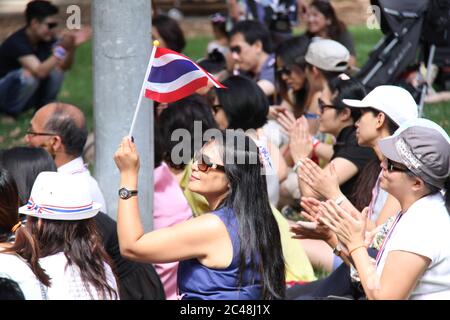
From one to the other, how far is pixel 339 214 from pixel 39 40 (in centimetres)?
760

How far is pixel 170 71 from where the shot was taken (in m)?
4.97

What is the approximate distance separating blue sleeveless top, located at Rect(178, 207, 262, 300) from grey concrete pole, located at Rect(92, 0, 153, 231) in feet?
4.31

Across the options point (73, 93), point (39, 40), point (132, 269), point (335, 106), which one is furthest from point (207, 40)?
point (132, 269)

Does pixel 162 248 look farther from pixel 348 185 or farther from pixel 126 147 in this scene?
pixel 348 185

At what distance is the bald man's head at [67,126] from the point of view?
570 cm

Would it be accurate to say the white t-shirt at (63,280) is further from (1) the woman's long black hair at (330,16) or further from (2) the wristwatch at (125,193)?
(1) the woman's long black hair at (330,16)

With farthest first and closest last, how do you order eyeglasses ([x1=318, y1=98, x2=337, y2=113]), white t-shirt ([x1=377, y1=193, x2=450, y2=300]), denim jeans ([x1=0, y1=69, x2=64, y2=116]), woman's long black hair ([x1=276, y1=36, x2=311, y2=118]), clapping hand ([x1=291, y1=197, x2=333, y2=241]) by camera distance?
1. denim jeans ([x1=0, y1=69, x2=64, y2=116])
2. woman's long black hair ([x1=276, y1=36, x2=311, y2=118])
3. eyeglasses ([x1=318, y1=98, x2=337, y2=113])
4. clapping hand ([x1=291, y1=197, x2=333, y2=241])
5. white t-shirt ([x1=377, y1=193, x2=450, y2=300])

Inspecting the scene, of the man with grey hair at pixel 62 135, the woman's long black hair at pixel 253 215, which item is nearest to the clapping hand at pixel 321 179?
the woman's long black hair at pixel 253 215

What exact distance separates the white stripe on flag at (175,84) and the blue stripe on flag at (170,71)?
0.02 metres

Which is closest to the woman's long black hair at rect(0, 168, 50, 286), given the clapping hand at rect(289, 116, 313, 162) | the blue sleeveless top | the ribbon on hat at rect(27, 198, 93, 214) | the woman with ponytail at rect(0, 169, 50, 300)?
the woman with ponytail at rect(0, 169, 50, 300)

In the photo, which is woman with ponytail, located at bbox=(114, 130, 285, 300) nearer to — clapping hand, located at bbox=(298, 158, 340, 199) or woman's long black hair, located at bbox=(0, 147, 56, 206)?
clapping hand, located at bbox=(298, 158, 340, 199)

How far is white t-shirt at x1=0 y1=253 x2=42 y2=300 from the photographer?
151 inches

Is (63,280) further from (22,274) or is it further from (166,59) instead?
(166,59)

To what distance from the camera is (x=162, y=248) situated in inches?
165
